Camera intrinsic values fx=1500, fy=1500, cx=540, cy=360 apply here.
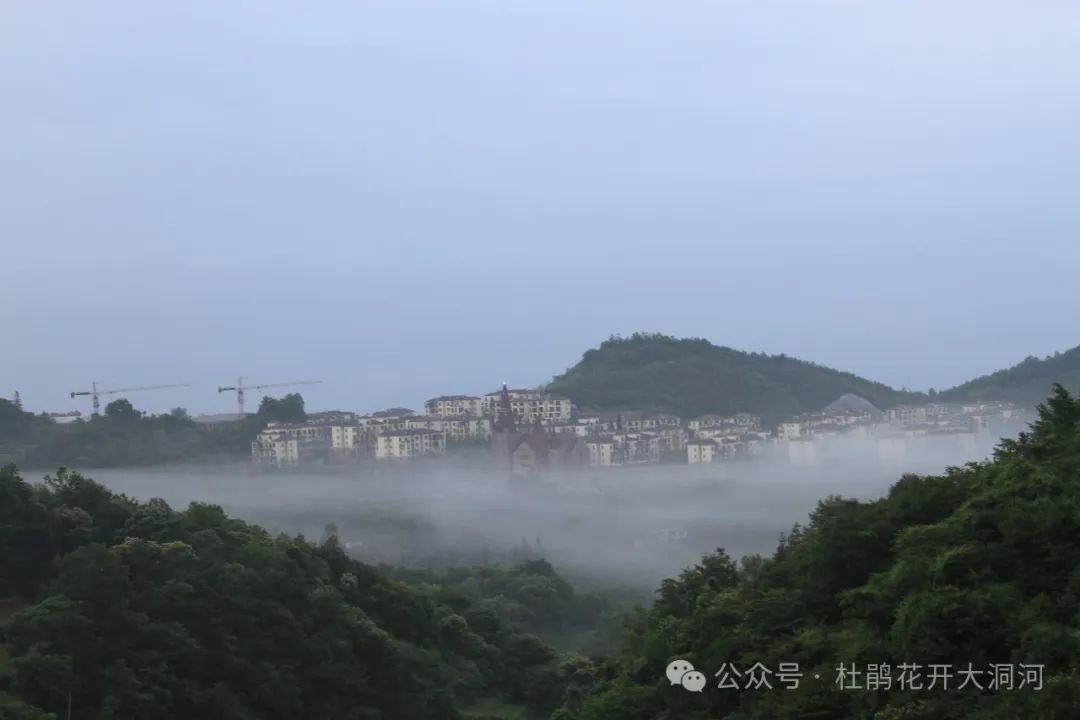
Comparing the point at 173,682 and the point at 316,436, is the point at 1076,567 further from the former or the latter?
the point at 316,436

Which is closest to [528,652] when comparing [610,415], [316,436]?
[316,436]

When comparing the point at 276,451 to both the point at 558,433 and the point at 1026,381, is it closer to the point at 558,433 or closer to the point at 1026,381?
the point at 558,433

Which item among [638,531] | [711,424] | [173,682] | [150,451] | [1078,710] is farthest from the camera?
[711,424]

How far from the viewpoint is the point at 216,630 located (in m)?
22.3

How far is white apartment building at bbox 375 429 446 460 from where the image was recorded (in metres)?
70.6

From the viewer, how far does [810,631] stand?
1337cm

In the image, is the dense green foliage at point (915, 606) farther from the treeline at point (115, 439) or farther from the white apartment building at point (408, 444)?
the white apartment building at point (408, 444)

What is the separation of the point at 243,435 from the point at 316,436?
144 inches

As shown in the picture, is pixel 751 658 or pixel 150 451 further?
pixel 150 451

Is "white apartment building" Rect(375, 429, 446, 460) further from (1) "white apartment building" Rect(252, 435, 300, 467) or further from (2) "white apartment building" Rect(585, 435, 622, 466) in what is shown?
(2) "white apartment building" Rect(585, 435, 622, 466)

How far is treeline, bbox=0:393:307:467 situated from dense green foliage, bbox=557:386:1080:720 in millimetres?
47801

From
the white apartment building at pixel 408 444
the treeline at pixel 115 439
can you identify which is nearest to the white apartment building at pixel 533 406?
the white apartment building at pixel 408 444

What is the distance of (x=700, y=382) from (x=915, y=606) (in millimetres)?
89157

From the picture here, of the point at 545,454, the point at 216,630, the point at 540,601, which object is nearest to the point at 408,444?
the point at 545,454
